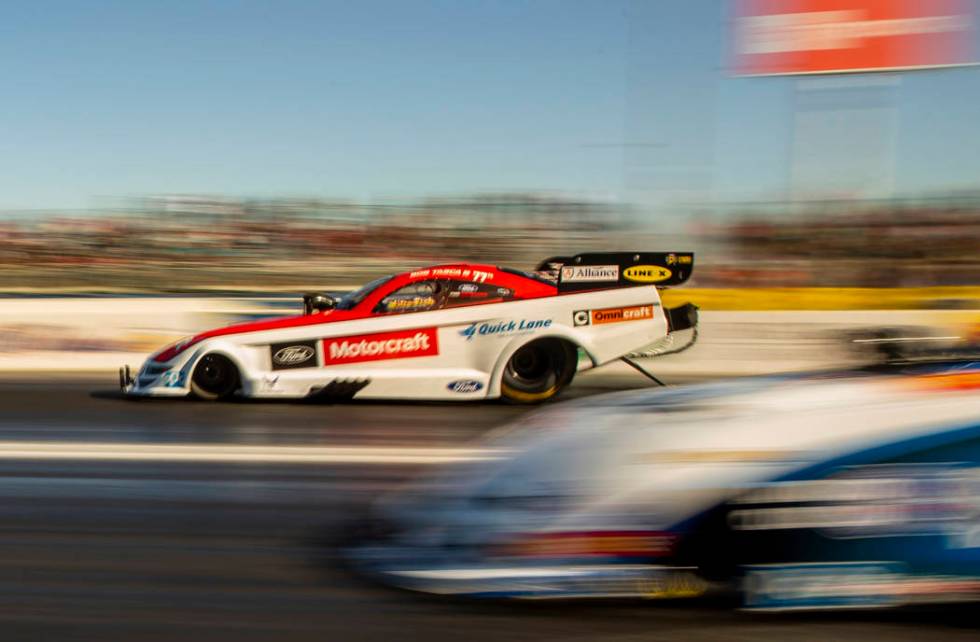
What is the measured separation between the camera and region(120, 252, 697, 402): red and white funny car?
7.66 meters

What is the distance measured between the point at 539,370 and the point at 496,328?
1.69ft

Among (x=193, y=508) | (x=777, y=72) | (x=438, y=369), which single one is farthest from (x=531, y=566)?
(x=777, y=72)

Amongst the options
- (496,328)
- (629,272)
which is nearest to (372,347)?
(496,328)

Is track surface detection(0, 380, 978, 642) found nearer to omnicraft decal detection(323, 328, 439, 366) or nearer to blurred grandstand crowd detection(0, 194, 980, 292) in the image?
omnicraft decal detection(323, 328, 439, 366)

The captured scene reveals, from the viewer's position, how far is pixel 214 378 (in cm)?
776

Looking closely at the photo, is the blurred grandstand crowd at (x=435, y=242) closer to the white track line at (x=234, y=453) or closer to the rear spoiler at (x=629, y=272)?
the rear spoiler at (x=629, y=272)

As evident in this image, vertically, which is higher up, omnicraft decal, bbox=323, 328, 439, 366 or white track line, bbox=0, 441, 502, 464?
omnicraft decal, bbox=323, 328, 439, 366

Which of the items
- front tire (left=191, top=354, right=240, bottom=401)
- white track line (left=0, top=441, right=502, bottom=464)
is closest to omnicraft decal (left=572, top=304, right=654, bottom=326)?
white track line (left=0, top=441, right=502, bottom=464)

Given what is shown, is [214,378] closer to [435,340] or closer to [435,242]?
[435,340]

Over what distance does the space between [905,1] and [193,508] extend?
1313 cm

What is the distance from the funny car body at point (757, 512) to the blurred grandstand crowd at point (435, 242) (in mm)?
9204

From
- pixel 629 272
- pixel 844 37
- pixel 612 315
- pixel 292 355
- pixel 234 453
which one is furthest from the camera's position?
pixel 844 37

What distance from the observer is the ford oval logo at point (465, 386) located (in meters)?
7.71

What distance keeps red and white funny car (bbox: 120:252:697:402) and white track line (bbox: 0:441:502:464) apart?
5.76 ft
